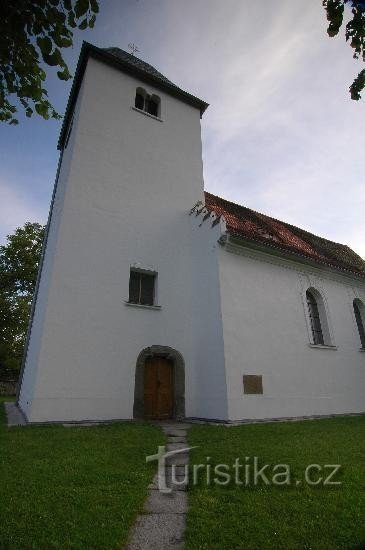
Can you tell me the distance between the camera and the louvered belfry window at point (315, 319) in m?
12.5

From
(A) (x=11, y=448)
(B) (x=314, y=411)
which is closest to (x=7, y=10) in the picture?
(A) (x=11, y=448)

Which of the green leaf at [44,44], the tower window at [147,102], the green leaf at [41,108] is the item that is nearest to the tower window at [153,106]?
the tower window at [147,102]

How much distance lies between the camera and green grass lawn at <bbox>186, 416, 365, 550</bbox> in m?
2.96

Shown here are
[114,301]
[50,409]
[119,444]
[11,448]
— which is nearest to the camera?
[11,448]

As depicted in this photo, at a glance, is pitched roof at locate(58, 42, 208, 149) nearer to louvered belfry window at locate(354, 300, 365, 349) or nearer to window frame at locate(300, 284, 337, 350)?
window frame at locate(300, 284, 337, 350)

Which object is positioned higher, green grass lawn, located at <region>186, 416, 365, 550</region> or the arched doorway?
the arched doorway

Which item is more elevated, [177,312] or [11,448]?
[177,312]

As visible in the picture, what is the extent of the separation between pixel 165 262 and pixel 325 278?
22.0 feet

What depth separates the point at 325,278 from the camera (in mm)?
13516

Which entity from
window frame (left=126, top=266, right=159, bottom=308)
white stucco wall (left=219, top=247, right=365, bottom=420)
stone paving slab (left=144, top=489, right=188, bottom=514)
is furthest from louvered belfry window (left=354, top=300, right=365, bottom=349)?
stone paving slab (left=144, top=489, right=188, bottom=514)

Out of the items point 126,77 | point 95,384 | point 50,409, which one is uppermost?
point 126,77

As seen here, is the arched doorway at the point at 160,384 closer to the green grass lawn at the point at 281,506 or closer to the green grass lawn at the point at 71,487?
the green grass lawn at the point at 71,487

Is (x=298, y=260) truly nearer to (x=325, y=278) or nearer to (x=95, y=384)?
(x=325, y=278)

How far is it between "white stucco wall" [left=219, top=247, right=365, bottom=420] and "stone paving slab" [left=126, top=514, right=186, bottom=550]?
20.1 ft
